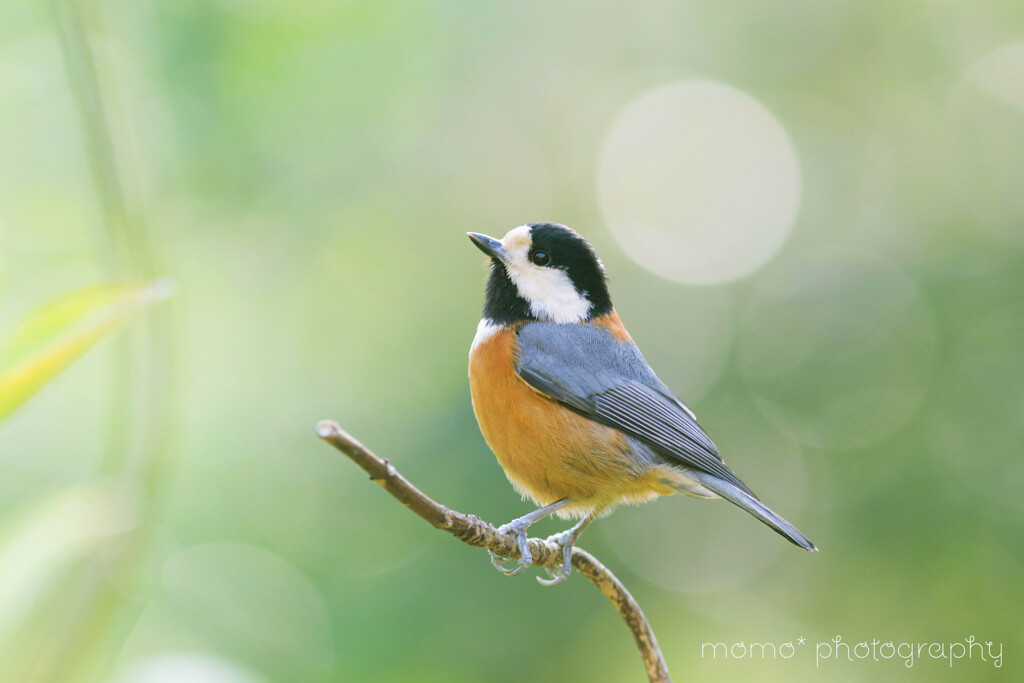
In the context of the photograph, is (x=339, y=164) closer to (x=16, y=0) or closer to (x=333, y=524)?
(x=333, y=524)

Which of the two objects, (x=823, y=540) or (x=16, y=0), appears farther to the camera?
(x=823, y=540)

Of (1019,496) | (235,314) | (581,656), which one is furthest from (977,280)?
(235,314)

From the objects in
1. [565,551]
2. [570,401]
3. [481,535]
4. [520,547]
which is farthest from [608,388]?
[481,535]

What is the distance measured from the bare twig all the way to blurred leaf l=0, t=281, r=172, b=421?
0.34 meters

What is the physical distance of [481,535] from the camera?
179 cm

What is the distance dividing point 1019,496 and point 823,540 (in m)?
1.13

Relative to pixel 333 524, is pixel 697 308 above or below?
above

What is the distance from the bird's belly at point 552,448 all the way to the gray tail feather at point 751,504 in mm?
172

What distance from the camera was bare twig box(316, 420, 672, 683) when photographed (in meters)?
1.11

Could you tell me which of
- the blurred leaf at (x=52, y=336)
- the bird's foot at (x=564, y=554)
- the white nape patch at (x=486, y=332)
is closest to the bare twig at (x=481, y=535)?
the bird's foot at (x=564, y=554)

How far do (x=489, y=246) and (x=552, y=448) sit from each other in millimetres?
754

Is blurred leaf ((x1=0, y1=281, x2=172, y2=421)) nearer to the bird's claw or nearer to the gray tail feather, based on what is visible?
the bird's claw

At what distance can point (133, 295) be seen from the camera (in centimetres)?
83

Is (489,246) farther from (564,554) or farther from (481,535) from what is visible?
(481,535)
